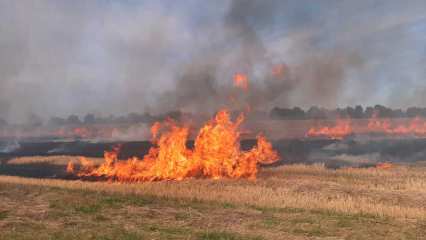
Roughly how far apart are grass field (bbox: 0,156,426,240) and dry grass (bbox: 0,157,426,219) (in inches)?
2.5

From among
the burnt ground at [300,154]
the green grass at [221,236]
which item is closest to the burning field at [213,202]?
the green grass at [221,236]

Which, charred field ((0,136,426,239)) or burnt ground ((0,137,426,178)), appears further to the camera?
burnt ground ((0,137,426,178))

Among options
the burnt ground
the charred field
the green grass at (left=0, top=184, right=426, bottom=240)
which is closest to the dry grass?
the charred field

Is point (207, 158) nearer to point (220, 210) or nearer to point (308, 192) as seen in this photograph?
point (308, 192)

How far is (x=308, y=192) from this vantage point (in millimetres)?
33500

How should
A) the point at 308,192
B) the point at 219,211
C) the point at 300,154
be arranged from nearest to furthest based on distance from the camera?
1. the point at 219,211
2. the point at 308,192
3. the point at 300,154

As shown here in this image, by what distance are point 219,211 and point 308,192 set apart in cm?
1009

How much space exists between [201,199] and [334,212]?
8.88 meters

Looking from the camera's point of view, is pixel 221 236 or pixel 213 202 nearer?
pixel 221 236

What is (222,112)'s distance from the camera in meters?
46.3

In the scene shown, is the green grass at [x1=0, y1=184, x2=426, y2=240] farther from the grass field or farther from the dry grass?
the dry grass

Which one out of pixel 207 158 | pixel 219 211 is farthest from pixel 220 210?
pixel 207 158

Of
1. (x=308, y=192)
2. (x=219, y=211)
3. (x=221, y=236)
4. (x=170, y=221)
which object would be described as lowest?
(x=221, y=236)

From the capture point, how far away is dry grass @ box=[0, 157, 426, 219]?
1099 inches
